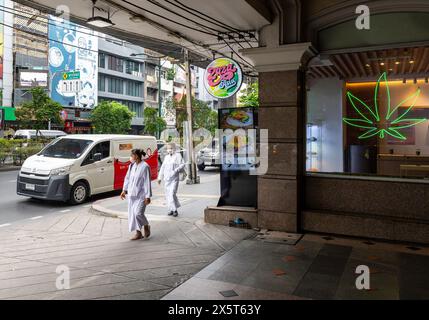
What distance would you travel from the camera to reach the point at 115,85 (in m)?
45.2

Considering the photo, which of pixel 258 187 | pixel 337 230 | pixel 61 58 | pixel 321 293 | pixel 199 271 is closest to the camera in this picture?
pixel 321 293

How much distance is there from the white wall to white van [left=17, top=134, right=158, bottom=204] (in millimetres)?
6576

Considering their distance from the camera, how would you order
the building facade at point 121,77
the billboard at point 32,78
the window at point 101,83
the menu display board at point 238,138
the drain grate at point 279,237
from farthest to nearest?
the building facade at point 121,77, the window at point 101,83, the billboard at point 32,78, the menu display board at point 238,138, the drain grate at point 279,237

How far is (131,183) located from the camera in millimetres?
6754

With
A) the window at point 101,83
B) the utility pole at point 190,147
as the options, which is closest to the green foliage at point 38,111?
the window at point 101,83

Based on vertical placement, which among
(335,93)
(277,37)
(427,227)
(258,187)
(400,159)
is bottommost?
(427,227)

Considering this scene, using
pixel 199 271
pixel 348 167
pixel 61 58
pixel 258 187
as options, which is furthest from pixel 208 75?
pixel 61 58

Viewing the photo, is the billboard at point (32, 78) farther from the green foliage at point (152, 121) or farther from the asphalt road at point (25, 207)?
the asphalt road at point (25, 207)

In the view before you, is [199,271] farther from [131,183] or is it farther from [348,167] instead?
[348,167]

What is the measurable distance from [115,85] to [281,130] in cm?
4139

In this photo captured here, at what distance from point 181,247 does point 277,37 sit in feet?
13.4

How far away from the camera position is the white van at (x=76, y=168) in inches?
397

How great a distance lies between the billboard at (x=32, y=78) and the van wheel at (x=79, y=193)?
26.0 meters

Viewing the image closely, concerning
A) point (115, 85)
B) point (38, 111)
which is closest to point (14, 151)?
point (38, 111)
